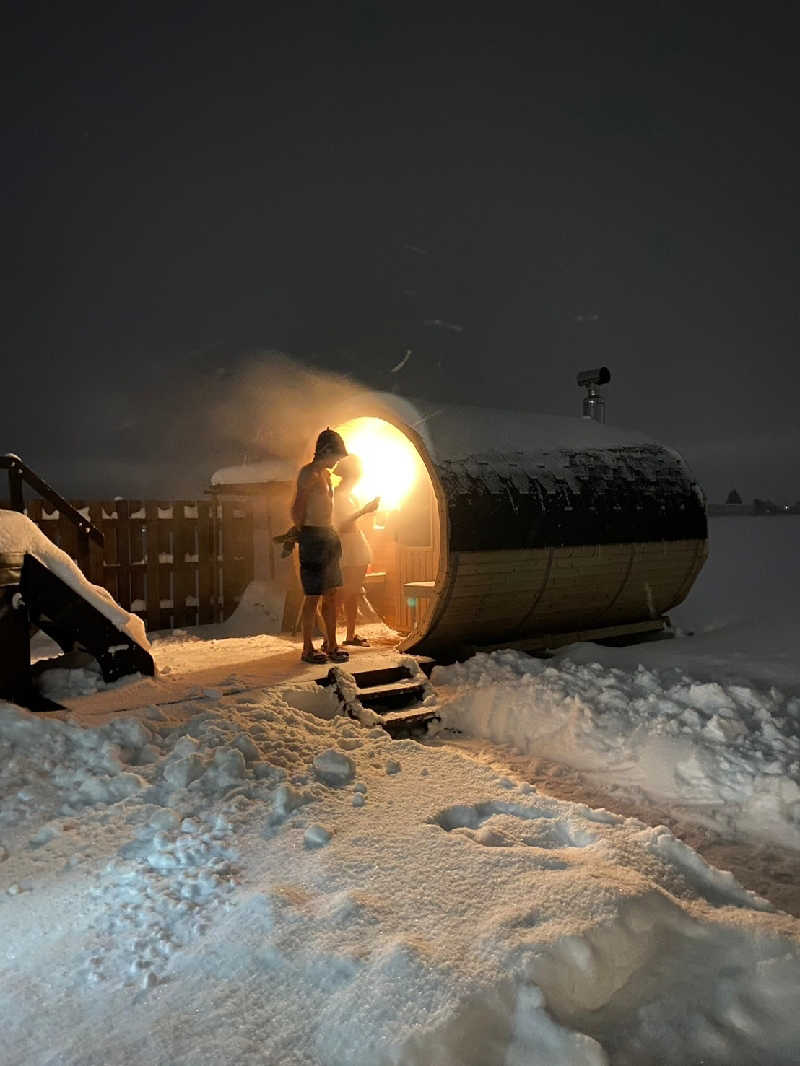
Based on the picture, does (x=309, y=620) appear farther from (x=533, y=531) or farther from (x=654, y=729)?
(x=654, y=729)

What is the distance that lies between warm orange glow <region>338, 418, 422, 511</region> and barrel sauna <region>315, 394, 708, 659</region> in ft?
0.67

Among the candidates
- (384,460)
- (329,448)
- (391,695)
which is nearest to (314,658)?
(391,695)

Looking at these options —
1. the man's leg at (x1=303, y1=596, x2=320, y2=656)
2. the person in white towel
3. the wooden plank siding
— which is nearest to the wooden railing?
the wooden plank siding

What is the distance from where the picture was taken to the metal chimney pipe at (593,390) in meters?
10.3

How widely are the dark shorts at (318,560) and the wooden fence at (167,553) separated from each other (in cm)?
406

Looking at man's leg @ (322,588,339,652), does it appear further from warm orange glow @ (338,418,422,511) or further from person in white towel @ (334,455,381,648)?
warm orange glow @ (338,418,422,511)

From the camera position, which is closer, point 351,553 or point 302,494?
point 302,494

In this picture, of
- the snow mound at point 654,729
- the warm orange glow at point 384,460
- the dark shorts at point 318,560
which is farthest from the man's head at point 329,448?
the warm orange glow at point 384,460

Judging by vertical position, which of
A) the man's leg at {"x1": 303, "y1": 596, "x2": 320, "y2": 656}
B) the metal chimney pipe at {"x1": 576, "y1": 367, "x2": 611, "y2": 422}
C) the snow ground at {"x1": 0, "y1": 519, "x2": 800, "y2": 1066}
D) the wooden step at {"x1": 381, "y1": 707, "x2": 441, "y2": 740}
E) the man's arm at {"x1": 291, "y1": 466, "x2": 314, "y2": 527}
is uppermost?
the metal chimney pipe at {"x1": 576, "y1": 367, "x2": 611, "y2": 422}

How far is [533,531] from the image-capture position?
23.0 ft

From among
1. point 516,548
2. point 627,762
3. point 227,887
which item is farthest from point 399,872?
point 516,548

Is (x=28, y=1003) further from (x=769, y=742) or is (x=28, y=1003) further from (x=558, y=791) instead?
(x=769, y=742)

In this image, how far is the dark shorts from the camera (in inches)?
243

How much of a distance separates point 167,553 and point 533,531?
5143 millimetres
